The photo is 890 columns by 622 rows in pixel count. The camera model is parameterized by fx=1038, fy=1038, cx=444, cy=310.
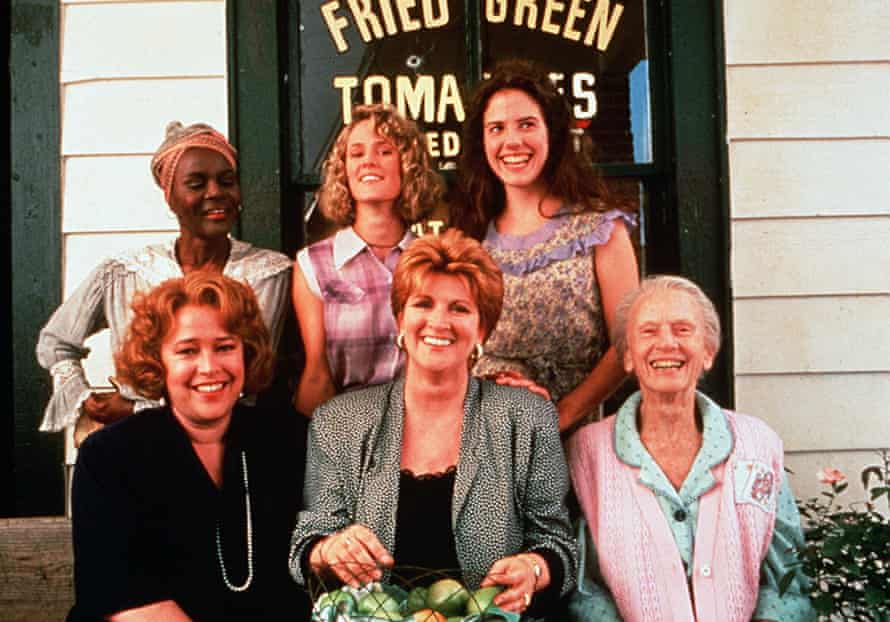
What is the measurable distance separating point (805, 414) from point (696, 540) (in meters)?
1.19

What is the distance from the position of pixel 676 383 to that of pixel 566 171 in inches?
28.1

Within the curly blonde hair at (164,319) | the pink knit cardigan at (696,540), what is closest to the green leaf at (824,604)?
the pink knit cardigan at (696,540)

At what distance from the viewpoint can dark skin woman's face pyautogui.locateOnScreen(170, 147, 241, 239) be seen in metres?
2.84

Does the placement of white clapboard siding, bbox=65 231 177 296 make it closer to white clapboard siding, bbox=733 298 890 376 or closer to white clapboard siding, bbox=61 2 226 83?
white clapboard siding, bbox=61 2 226 83

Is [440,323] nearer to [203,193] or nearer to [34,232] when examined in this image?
[203,193]

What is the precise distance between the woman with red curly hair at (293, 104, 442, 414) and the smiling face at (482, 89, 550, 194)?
0.21m

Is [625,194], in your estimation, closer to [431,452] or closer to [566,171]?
[566,171]

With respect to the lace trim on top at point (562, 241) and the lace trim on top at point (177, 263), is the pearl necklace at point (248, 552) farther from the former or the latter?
the lace trim on top at point (562, 241)

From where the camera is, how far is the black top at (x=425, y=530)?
2.44m

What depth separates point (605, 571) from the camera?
257 centimetres

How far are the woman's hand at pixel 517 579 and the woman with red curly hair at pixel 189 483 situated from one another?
53cm

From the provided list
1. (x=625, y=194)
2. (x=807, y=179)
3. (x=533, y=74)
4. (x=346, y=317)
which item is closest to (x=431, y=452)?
(x=346, y=317)

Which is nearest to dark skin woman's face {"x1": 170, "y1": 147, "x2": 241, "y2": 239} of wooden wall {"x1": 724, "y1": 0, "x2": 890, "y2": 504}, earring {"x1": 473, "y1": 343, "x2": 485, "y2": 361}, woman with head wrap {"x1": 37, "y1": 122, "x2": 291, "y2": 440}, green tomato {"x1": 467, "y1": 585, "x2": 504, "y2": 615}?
woman with head wrap {"x1": 37, "y1": 122, "x2": 291, "y2": 440}

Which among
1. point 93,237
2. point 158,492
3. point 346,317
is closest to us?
point 158,492
